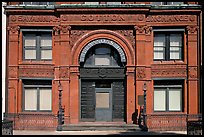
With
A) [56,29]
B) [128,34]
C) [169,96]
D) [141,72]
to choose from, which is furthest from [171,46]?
[56,29]

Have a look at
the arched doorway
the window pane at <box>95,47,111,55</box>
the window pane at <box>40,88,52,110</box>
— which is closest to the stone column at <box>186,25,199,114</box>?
the arched doorway

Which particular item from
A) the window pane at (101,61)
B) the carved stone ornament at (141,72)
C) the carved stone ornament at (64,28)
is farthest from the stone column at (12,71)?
the carved stone ornament at (141,72)

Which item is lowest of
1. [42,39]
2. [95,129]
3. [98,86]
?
[95,129]

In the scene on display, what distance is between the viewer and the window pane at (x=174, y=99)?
2848 centimetres

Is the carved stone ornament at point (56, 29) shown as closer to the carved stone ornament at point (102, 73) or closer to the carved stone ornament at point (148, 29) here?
the carved stone ornament at point (102, 73)

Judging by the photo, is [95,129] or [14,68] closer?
[95,129]

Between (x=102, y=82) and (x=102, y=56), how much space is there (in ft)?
7.04

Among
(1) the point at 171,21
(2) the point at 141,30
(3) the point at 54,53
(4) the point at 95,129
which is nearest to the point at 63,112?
(4) the point at 95,129

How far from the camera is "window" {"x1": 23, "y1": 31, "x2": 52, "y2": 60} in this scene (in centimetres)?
2845

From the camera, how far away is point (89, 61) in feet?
94.0

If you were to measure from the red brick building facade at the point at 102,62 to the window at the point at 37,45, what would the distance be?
81 millimetres

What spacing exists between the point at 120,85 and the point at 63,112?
5.13 m

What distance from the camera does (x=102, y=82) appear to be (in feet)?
94.1

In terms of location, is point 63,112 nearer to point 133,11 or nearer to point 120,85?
point 120,85
